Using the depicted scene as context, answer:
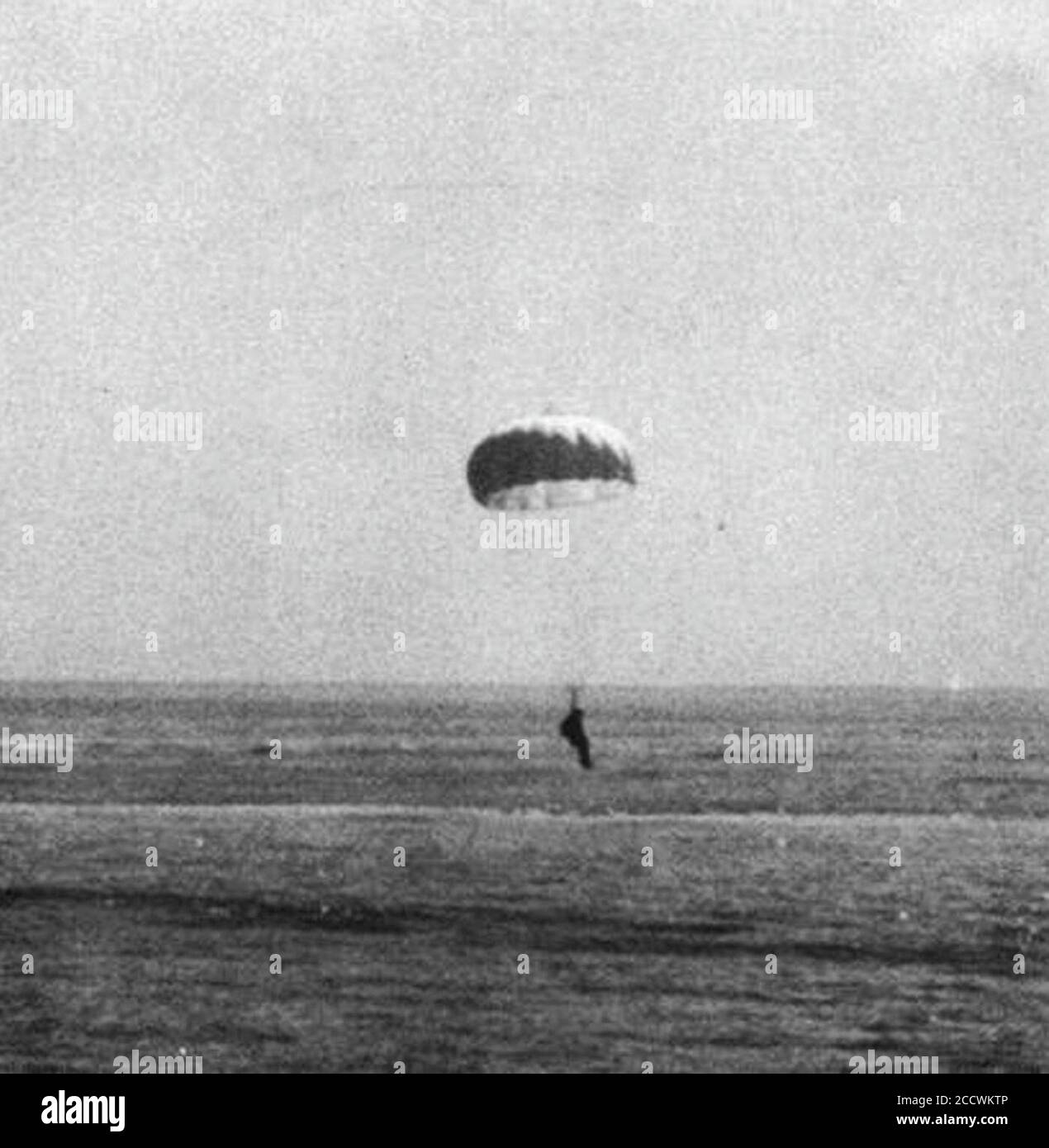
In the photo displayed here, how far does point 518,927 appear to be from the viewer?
32.0m

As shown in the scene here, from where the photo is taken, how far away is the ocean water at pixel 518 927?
74.0 feet

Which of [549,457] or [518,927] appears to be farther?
[549,457]

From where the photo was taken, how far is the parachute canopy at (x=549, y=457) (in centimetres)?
4259

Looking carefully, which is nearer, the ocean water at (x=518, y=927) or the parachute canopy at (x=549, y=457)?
the ocean water at (x=518, y=927)

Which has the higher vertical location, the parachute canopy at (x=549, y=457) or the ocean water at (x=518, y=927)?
the parachute canopy at (x=549, y=457)

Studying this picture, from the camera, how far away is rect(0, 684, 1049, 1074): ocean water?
888 inches

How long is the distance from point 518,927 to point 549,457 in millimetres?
13382

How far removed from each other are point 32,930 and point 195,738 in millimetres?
101757

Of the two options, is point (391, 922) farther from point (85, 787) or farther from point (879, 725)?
point (879, 725)

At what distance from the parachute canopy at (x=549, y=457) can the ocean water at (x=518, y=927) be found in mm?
8271

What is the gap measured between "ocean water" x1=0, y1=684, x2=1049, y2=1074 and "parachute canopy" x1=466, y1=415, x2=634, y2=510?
8.27 meters

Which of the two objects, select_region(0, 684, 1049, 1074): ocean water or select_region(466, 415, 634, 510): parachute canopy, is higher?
select_region(466, 415, 634, 510): parachute canopy

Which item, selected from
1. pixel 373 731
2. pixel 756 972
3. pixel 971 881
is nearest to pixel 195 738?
pixel 373 731

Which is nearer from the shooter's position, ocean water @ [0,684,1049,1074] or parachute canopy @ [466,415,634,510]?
ocean water @ [0,684,1049,1074]
